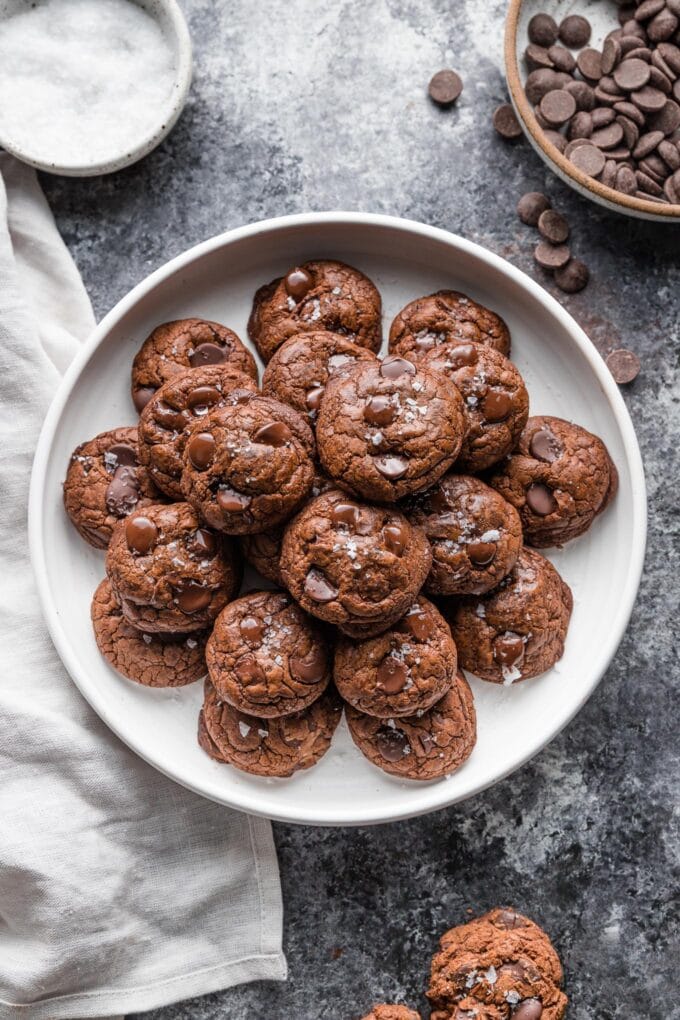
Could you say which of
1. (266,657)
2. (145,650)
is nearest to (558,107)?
(266,657)

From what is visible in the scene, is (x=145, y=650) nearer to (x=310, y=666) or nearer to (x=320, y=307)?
(x=310, y=666)

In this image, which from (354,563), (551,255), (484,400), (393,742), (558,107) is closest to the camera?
(354,563)

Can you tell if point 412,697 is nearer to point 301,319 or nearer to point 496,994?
point 496,994

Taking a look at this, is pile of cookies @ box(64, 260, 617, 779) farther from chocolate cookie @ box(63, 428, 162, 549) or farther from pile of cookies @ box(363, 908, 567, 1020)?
pile of cookies @ box(363, 908, 567, 1020)

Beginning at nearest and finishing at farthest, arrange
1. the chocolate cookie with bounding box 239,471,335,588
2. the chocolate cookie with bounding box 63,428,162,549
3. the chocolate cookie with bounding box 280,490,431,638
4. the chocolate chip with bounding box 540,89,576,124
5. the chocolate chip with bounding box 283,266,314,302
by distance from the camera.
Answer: the chocolate cookie with bounding box 280,490,431,638
the chocolate cookie with bounding box 239,471,335,588
the chocolate cookie with bounding box 63,428,162,549
the chocolate chip with bounding box 283,266,314,302
the chocolate chip with bounding box 540,89,576,124

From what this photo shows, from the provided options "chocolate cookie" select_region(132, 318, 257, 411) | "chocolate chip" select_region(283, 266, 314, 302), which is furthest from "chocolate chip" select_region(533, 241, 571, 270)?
"chocolate cookie" select_region(132, 318, 257, 411)

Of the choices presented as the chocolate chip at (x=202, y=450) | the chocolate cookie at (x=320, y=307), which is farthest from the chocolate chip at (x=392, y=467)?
the chocolate cookie at (x=320, y=307)
